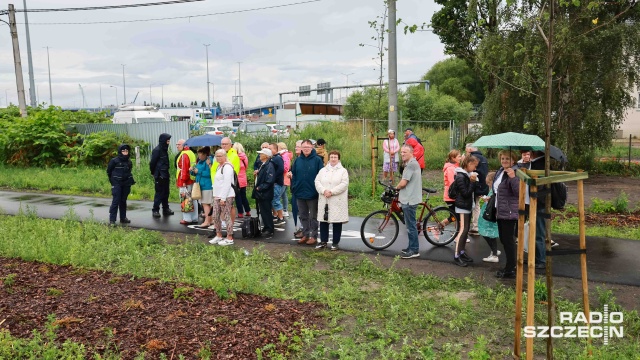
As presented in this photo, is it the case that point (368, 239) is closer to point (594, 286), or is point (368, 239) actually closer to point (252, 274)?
point (252, 274)

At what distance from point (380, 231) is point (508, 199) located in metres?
2.59

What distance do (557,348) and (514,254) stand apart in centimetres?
247

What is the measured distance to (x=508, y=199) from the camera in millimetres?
7387

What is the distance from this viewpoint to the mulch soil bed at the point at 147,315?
5.21 m

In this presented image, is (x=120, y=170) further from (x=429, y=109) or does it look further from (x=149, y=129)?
(x=429, y=109)

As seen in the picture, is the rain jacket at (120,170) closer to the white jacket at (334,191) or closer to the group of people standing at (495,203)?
the white jacket at (334,191)

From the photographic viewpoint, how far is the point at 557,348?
5.16 meters

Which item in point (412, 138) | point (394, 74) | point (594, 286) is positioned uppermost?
point (394, 74)

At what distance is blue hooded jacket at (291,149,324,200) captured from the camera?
31.5 feet

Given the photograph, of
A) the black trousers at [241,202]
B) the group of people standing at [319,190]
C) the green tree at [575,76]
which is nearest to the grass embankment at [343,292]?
the group of people standing at [319,190]

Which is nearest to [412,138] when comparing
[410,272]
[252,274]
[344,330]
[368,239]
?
[368,239]

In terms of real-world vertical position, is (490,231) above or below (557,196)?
below

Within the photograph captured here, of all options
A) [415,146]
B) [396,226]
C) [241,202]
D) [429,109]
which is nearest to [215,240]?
[241,202]

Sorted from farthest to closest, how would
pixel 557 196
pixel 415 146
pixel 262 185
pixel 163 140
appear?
pixel 415 146, pixel 163 140, pixel 262 185, pixel 557 196
